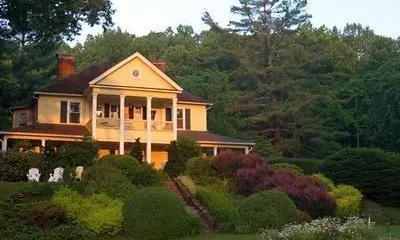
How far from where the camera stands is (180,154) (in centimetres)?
3538

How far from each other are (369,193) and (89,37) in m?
64.2

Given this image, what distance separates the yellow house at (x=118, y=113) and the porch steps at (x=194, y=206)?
21.4 ft

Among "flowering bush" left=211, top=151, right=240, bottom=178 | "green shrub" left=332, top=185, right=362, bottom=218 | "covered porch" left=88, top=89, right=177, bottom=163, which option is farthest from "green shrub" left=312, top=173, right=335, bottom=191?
"covered porch" left=88, top=89, right=177, bottom=163

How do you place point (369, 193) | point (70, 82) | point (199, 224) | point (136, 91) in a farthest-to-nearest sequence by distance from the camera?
point (70, 82)
point (136, 91)
point (369, 193)
point (199, 224)

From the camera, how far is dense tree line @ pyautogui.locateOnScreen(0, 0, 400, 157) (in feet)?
170

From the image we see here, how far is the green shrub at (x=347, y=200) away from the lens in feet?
88.4

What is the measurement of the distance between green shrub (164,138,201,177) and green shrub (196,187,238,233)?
270 inches

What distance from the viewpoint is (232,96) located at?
54.5 m

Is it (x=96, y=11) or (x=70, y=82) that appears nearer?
(x=96, y=11)

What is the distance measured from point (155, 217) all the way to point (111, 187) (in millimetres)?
3678

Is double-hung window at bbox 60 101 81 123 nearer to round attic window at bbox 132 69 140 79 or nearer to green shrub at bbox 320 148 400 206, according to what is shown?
round attic window at bbox 132 69 140 79

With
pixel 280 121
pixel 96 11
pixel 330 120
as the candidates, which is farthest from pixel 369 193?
pixel 330 120

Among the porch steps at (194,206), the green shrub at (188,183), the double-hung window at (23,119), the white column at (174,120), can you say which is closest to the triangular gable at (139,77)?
the white column at (174,120)

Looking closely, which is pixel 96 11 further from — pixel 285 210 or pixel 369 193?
pixel 369 193
